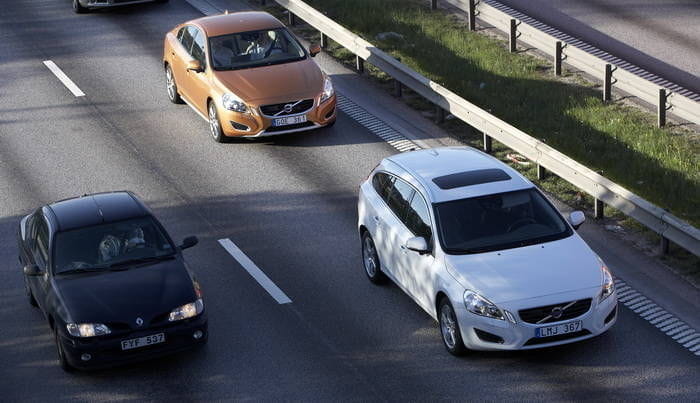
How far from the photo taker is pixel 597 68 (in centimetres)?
2125

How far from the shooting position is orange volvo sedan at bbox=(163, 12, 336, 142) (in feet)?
65.9

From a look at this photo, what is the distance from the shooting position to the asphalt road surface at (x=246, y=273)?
511 inches

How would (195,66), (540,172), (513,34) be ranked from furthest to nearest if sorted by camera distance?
(513,34), (195,66), (540,172)

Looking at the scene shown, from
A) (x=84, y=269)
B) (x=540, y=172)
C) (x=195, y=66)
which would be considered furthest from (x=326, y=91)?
(x=84, y=269)

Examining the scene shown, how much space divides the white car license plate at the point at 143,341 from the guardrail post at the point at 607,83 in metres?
10.6

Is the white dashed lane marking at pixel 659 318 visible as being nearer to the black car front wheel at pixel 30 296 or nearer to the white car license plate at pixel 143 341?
the white car license plate at pixel 143 341

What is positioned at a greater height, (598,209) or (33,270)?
(33,270)

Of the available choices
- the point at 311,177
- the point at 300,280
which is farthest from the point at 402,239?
the point at 311,177

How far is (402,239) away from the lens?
14359 mm

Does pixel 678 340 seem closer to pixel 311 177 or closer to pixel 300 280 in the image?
Answer: pixel 300 280

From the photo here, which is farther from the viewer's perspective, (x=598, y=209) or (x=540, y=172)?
(x=540, y=172)

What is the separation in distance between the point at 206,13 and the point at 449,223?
48.7ft

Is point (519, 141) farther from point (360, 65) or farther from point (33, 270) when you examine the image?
point (33, 270)

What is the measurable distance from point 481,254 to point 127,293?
3843 millimetres
